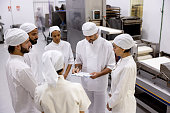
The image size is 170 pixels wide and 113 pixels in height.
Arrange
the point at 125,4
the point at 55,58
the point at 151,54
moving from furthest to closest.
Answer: the point at 125,4
the point at 151,54
the point at 55,58

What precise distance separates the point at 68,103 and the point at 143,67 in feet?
4.41

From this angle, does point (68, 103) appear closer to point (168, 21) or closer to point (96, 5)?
point (168, 21)

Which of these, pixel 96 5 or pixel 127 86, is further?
pixel 96 5

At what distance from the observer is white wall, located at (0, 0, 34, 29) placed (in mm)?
8594

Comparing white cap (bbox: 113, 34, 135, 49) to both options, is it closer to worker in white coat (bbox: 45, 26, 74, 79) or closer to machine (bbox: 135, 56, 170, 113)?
machine (bbox: 135, 56, 170, 113)

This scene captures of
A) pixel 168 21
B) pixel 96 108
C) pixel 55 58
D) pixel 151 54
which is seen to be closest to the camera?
pixel 55 58

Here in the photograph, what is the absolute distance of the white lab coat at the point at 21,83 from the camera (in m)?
1.41

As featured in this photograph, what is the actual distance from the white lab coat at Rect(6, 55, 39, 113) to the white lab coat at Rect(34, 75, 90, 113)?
33 cm

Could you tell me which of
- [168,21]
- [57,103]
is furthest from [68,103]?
[168,21]

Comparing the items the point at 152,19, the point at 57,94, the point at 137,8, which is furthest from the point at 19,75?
the point at 137,8

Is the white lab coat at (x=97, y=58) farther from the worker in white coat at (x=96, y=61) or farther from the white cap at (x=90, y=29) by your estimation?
the white cap at (x=90, y=29)

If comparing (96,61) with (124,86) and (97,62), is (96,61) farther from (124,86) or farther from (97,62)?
(124,86)

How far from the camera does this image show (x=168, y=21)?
206cm

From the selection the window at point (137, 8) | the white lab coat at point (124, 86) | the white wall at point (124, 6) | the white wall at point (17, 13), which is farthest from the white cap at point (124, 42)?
the white wall at point (17, 13)
